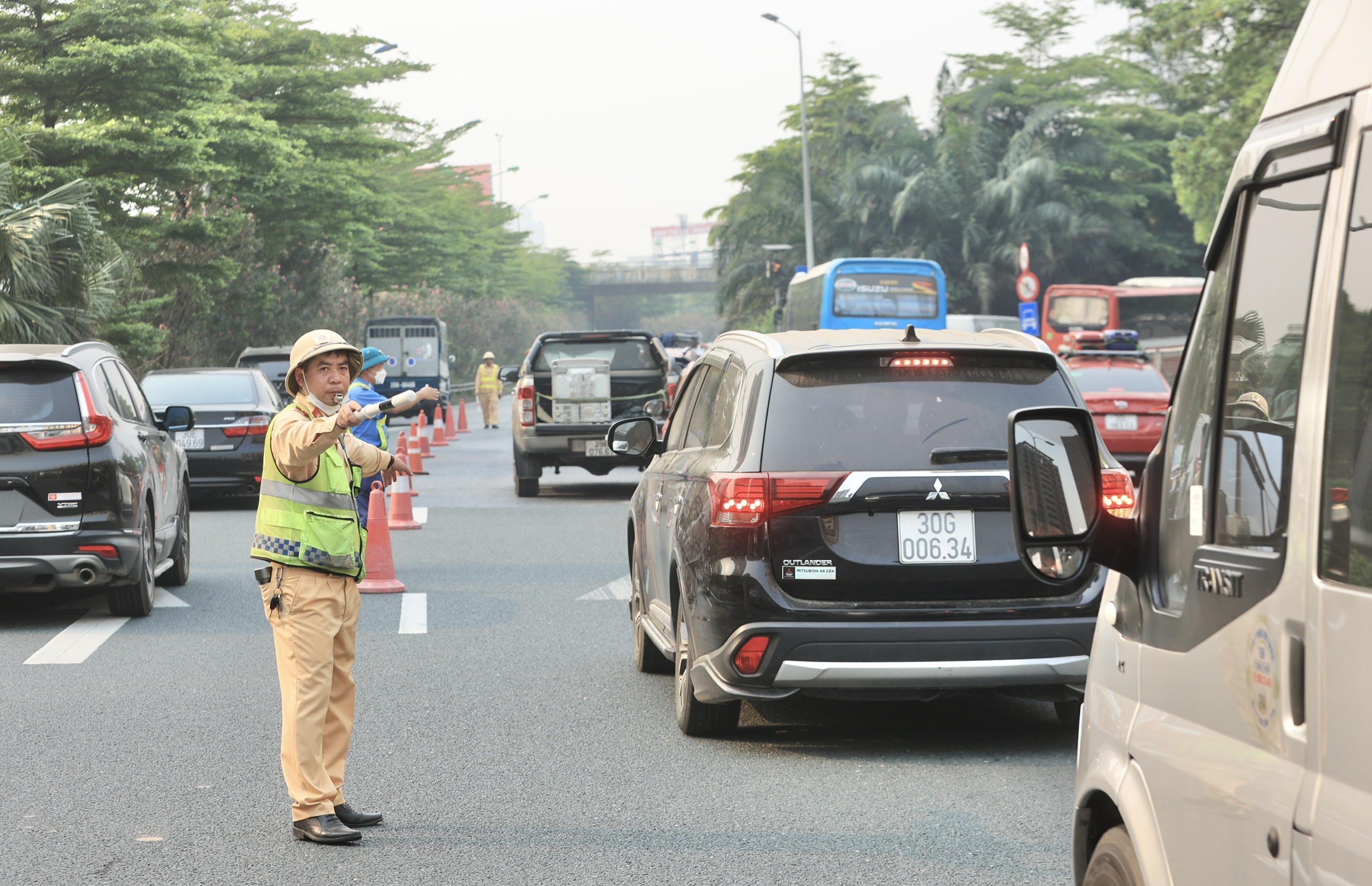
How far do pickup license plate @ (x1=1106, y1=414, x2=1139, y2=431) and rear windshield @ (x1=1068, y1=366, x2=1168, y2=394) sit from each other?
42 cm

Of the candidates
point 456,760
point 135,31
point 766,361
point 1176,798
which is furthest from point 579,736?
point 135,31

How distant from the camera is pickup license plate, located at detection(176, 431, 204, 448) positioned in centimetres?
1784

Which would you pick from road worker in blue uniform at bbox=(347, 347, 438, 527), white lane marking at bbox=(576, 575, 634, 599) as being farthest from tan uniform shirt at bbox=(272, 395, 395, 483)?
white lane marking at bbox=(576, 575, 634, 599)

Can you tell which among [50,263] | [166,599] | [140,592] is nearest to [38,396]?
[140,592]

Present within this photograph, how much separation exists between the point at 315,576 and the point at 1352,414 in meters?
3.94

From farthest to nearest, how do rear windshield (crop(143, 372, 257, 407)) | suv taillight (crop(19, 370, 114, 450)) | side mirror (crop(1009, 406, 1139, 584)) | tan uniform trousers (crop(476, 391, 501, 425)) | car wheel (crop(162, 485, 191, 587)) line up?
1. tan uniform trousers (crop(476, 391, 501, 425))
2. rear windshield (crop(143, 372, 257, 407))
3. car wheel (crop(162, 485, 191, 587))
4. suv taillight (crop(19, 370, 114, 450))
5. side mirror (crop(1009, 406, 1139, 584))

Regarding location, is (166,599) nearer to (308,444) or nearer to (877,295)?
(308,444)

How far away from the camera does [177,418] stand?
11.6m

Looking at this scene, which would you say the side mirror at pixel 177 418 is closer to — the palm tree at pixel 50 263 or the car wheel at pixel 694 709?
the car wheel at pixel 694 709

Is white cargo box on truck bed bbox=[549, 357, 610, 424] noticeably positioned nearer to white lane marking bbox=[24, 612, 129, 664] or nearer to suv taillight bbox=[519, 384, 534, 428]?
suv taillight bbox=[519, 384, 534, 428]

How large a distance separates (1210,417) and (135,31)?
2774cm

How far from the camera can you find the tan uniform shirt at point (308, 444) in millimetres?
5348

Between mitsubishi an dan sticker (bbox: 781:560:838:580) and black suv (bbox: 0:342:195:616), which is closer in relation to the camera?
mitsubishi an dan sticker (bbox: 781:560:838:580)

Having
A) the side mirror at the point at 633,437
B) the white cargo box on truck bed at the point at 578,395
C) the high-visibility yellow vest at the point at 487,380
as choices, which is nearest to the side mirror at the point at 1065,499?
the side mirror at the point at 633,437
